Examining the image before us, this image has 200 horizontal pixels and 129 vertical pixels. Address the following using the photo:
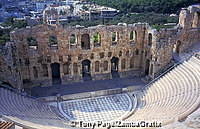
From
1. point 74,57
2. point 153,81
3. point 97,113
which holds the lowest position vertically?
point 97,113

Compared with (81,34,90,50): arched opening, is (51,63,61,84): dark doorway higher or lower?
lower

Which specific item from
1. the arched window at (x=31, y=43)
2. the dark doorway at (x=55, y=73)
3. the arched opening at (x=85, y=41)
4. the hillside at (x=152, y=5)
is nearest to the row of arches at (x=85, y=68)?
the dark doorway at (x=55, y=73)

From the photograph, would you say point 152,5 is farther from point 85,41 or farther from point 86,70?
point 86,70

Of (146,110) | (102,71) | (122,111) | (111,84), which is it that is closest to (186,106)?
(146,110)

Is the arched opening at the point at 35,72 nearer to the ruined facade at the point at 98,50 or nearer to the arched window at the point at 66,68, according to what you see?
the ruined facade at the point at 98,50

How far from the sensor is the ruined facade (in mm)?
26859

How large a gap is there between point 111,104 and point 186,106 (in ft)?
25.5

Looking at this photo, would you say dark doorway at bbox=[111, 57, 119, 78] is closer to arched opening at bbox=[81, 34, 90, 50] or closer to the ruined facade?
the ruined facade

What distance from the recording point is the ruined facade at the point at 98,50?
26.9 metres

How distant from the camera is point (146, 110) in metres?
22.6

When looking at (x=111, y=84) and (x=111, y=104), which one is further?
(x=111, y=84)

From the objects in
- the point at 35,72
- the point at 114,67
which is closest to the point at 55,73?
the point at 35,72

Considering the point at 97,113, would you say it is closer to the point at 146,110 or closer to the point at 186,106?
the point at 146,110

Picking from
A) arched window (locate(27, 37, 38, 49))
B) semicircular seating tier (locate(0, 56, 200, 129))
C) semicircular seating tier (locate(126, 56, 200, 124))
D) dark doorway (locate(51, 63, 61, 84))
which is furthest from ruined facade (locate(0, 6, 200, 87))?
semicircular seating tier (locate(0, 56, 200, 129))
